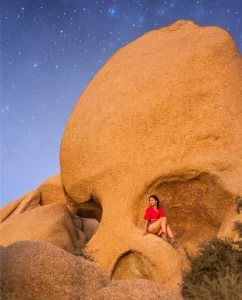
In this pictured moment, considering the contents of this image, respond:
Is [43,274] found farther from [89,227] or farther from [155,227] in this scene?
[89,227]

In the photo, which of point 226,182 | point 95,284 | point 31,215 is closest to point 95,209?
point 31,215

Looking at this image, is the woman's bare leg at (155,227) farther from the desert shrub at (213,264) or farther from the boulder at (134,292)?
the boulder at (134,292)

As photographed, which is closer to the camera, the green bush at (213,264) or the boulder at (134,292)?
the boulder at (134,292)

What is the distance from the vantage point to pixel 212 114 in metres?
10.6

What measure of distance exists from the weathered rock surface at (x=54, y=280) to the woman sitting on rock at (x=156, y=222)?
438 centimetres

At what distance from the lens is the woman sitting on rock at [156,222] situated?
991cm

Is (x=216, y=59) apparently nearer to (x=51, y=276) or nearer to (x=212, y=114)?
(x=212, y=114)

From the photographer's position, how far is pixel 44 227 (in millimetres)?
13672

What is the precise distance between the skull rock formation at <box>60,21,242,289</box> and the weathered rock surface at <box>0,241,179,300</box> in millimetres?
4271

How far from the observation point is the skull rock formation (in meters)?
9.97

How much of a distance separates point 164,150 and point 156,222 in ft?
5.44

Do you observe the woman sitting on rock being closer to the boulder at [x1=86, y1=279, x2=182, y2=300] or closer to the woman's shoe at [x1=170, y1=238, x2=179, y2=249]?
the woman's shoe at [x1=170, y1=238, x2=179, y2=249]


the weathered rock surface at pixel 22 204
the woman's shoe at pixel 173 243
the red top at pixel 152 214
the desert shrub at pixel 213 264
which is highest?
the weathered rock surface at pixel 22 204

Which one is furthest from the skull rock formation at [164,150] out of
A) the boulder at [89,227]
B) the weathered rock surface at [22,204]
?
the weathered rock surface at [22,204]
